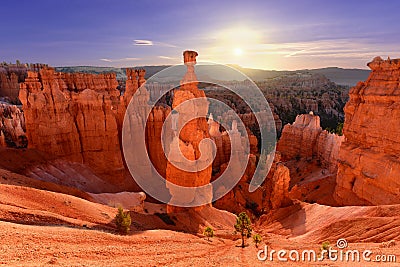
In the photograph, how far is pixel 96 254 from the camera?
7047 millimetres

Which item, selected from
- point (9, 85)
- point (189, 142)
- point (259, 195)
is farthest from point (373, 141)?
point (9, 85)

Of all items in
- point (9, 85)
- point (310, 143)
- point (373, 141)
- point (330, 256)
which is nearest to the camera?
point (330, 256)

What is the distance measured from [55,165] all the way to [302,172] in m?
24.0

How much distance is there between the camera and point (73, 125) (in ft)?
72.5

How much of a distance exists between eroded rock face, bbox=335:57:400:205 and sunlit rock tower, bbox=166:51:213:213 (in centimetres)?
1003

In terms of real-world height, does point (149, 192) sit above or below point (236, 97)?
below

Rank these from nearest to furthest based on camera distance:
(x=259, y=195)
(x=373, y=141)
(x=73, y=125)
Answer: (x=373, y=141), (x=73, y=125), (x=259, y=195)

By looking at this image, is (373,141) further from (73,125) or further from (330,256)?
(73,125)

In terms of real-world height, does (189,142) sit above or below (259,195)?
above

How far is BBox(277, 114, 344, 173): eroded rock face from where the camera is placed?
30.2 metres

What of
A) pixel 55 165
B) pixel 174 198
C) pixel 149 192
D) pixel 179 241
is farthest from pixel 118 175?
pixel 179 241

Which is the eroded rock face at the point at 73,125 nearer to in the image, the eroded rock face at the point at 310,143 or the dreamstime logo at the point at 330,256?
the dreamstime logo at the point at 330,256

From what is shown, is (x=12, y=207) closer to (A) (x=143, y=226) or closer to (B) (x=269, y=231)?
(A) (x=143, y=226)

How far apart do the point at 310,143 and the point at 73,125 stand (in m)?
25.6
